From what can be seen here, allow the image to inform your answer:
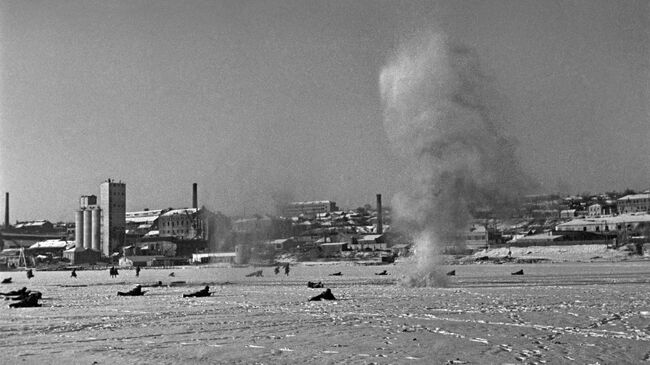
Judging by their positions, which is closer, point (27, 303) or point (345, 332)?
point (345, 332)

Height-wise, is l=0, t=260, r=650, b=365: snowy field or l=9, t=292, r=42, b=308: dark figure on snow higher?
l=9, t=292, r=42, b=308: dark figure on snow

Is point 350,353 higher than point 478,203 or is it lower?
lower

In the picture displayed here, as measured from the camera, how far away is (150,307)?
43.3 metres

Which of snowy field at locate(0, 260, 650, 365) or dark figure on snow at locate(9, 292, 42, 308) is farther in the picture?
dark figure on snow at locate(9, 292, 42, 308)

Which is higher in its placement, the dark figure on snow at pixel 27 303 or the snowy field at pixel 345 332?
the dark figure on snow at pixel 27 303

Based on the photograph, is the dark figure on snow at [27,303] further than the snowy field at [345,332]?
Yes

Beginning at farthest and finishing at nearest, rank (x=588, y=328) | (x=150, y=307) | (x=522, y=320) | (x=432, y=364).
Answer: (x=150, y=307) → (x=522, y=320) → (x=588, y=328) → (x=432, y=364)

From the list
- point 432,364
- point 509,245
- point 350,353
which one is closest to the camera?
point 432,364

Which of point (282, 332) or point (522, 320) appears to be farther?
point (522, 320)

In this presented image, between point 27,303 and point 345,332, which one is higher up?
point 27,303

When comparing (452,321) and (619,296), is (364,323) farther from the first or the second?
(619,296)

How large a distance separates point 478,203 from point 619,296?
16228 millimetres

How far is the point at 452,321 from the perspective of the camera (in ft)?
102

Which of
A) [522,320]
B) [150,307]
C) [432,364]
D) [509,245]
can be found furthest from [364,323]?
[509,245]
